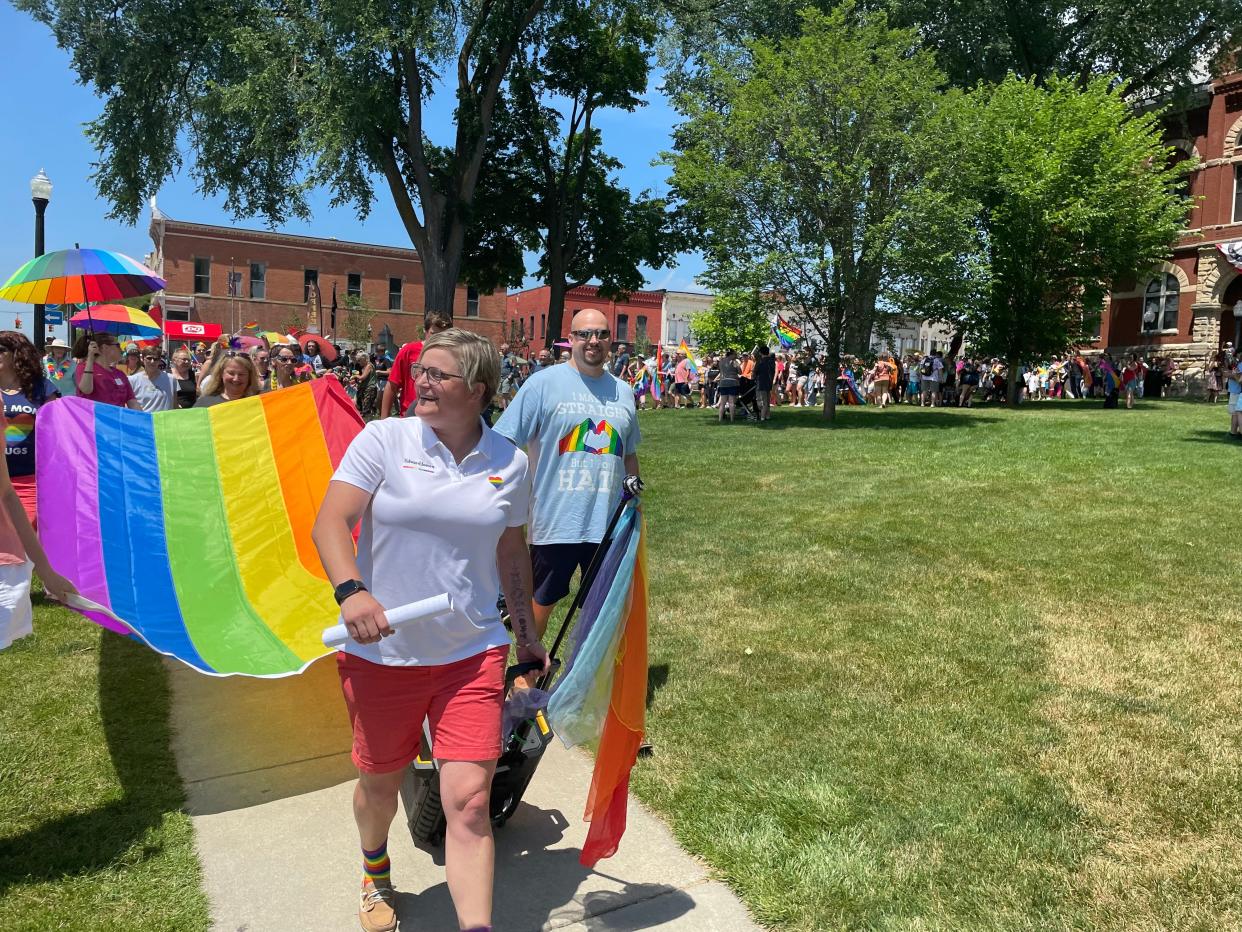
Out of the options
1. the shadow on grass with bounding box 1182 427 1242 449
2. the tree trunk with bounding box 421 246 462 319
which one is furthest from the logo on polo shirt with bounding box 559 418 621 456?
the tree trunk with bounding box 421 246 462 319

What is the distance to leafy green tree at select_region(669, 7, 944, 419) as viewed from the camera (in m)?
21.2

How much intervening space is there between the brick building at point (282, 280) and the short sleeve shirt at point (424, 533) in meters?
56.1

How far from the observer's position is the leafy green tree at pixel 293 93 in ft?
67.6

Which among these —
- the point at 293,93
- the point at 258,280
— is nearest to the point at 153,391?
the point at 293,93

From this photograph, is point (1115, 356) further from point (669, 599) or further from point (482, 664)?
point (482, 664)

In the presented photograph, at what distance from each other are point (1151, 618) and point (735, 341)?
52.5m

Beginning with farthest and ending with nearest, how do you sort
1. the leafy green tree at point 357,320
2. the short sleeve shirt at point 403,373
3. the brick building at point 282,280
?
the leafy green tree at point 357,320
the brick building at point 282,280
the short sleeve shirt at point 403,373

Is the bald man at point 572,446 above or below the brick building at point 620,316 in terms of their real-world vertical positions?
below

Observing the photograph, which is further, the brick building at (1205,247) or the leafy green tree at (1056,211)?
the brick building at (1205,247)

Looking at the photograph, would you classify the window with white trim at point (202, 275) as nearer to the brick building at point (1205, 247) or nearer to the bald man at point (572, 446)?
the brick building at point (1205, 247)

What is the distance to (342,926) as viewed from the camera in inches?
126

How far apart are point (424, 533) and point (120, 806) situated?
2.24 metres

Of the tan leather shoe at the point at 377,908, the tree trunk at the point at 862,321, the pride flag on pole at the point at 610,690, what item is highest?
the tree trunk at the point at 862,321

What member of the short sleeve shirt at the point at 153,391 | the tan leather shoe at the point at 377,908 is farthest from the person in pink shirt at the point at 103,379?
the tan leather shoe at the point at 377,908
